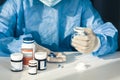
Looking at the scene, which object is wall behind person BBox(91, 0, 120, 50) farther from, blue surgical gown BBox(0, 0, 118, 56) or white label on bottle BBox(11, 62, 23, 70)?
white label on bottle BBox(11, 62, 23, 70)

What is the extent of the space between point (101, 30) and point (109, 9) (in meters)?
0.54

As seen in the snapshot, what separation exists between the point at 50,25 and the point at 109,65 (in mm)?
470

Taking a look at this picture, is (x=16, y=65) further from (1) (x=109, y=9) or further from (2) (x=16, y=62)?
(1) (x=109, y=9)

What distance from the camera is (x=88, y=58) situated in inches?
65.6

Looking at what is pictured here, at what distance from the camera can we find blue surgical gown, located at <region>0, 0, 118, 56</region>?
1712mm

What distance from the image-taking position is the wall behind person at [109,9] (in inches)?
88.4

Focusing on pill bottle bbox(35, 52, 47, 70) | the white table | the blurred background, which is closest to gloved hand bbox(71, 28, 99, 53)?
the white table

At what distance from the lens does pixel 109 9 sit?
2275mm

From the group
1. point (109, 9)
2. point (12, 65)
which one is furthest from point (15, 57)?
point (109, 9)

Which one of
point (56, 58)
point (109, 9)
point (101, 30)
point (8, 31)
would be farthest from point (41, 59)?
point (109, 9)

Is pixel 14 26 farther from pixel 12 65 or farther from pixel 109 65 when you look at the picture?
pixel 109 65

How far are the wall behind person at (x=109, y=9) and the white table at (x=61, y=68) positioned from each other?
54 cm

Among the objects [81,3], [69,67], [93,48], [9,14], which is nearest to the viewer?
[69,67]

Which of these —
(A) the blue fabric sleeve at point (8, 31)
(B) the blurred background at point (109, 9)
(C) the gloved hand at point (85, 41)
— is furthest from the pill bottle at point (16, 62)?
(B) the blurred background at point (109, 9)
